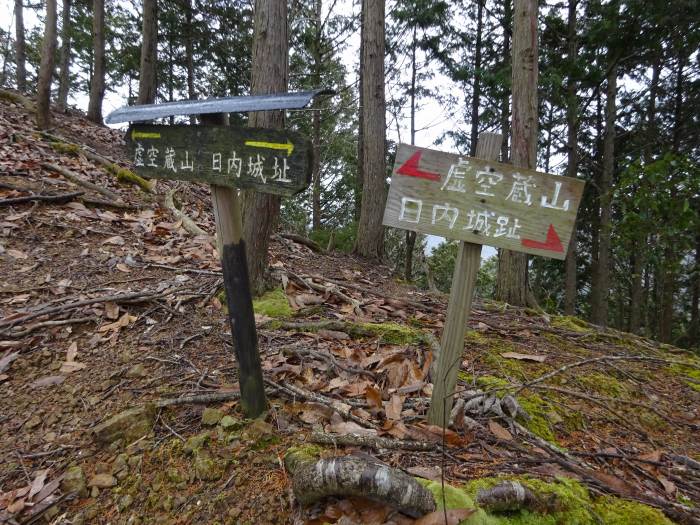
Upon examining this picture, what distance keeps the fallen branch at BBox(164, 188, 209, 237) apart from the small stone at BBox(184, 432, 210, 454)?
3.80 meters

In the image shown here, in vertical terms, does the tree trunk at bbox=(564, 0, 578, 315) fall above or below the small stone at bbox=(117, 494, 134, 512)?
above

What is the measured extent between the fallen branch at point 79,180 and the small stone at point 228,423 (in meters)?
5.06

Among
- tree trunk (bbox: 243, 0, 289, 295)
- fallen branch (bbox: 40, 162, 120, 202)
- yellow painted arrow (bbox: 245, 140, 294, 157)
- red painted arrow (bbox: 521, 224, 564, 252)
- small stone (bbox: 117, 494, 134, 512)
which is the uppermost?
tree trunk (bbox: 243, 0, 289, 295)

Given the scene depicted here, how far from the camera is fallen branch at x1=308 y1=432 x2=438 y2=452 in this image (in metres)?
1.97

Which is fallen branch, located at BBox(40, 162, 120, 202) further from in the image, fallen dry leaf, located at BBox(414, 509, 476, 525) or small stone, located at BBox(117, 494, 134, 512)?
fallen dry leaf, located at BBox(414, 509, 476, 525)

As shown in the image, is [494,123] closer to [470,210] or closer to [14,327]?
[470,210]

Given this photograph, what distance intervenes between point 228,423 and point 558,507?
5.59 ft

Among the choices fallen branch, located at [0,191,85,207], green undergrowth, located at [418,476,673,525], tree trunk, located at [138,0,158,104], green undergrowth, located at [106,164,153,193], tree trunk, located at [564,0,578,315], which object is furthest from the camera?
tree trunk, located at [138,0,158,104]

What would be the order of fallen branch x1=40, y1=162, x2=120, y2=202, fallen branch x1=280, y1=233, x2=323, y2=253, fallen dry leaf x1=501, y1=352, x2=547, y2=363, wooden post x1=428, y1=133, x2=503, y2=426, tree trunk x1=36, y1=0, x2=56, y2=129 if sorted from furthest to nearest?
tree trunk x1=36, y1=0, x2=56, y2=129
fallen branch x1=280, y1=233, x2=323, y2=253
fallen branch x1=40, y1=162, x2=120, y2=202
fallen dry leaf x1=501, y1=352, x2=547, y2=363
wooden post x1=428, y1=133, x2=503, y2=426

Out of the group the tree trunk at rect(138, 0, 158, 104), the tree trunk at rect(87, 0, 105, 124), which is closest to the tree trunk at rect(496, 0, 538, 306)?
the tree trunk at rect(138, 0, 158, 104)

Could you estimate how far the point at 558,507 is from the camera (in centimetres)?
166

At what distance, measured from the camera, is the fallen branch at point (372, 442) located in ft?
6.47

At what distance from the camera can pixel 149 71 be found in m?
10.4

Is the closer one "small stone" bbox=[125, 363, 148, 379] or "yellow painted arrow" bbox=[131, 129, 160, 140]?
"yellow painted arrow" bbox=[131, 129, 160, 140]
